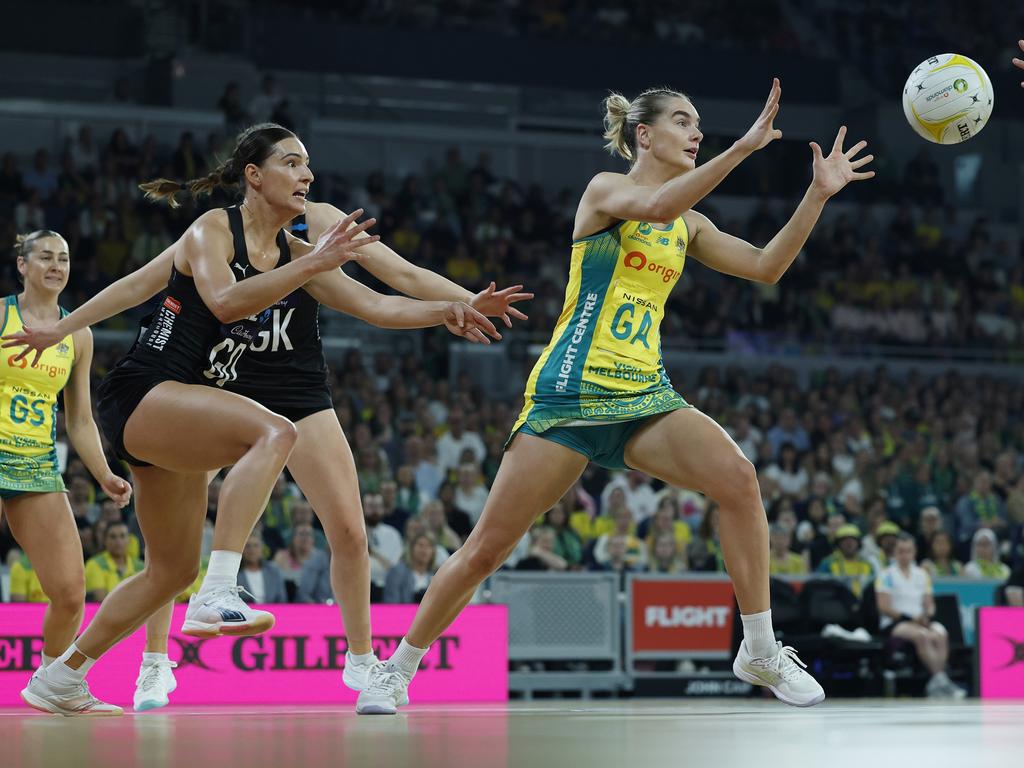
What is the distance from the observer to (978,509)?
15.9m

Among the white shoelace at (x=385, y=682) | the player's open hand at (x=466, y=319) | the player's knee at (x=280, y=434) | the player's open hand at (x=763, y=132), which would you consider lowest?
the white shoelace at (x=385, y=682)

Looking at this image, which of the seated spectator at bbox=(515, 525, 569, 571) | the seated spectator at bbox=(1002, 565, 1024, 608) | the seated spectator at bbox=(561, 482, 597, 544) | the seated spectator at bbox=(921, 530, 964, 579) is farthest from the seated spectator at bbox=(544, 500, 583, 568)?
the seated spectator at bbox=(1002, 565, 1024, 608)

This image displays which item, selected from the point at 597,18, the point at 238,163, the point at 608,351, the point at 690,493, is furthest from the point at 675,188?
the point at 597,18

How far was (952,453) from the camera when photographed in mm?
17781

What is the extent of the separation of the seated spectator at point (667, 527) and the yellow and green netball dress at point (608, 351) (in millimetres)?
7663

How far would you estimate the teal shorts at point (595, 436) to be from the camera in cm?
580

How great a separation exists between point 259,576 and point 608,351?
623 cm

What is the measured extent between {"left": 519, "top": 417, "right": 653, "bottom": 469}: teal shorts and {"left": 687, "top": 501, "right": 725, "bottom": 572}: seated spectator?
7.56 metres

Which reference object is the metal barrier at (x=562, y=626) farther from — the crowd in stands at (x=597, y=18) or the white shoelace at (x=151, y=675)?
the crowd in stands at (x=597, y=18)

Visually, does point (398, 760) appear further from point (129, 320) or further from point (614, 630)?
point (129, 320)

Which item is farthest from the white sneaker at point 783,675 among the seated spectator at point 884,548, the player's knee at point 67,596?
the seated spectator at point 884,548

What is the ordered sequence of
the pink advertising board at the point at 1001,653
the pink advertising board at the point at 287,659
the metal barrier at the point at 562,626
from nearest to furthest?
the pink advertising board at the point at 287,659, the pink advertising board at the point at 1001,653, the metal barrier at the point at 562,626

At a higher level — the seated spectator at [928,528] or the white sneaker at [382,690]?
the seated spectator at [928,528]

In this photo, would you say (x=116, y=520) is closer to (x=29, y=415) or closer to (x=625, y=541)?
(x=29, y=415)
